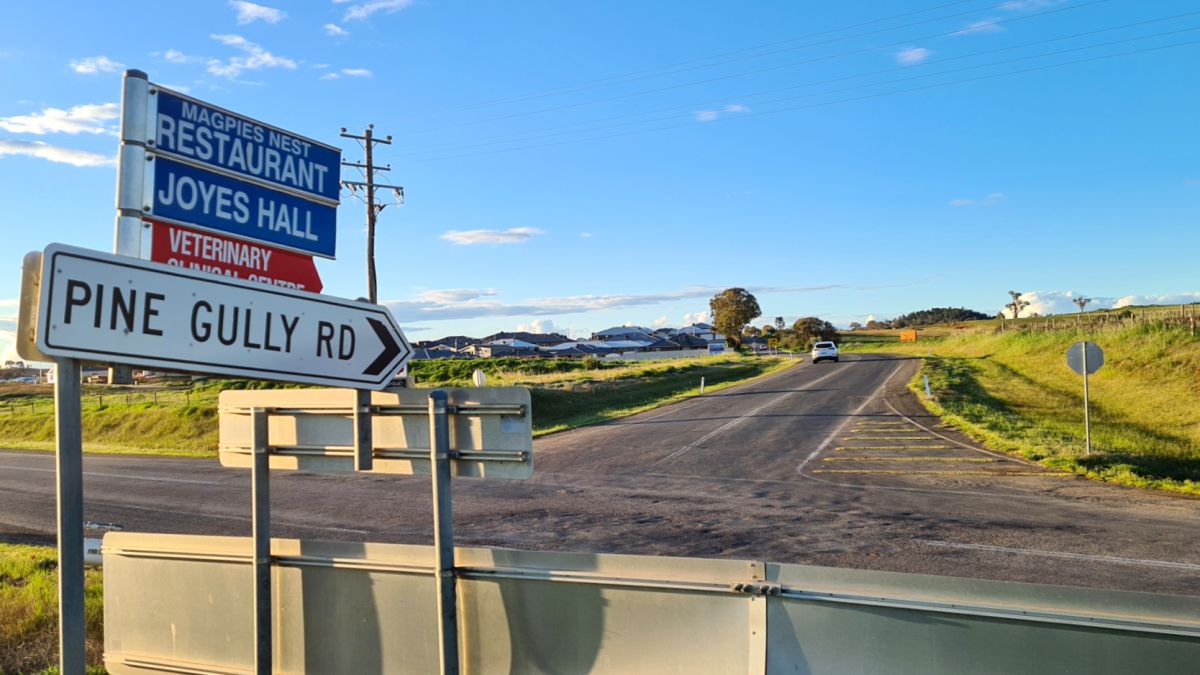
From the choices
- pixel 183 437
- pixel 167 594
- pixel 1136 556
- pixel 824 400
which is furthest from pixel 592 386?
pixel 167 594

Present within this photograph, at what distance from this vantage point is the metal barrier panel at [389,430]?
354cm

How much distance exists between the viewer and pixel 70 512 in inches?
117

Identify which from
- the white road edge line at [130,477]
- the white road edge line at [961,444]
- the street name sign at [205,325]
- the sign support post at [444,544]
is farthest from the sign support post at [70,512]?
the white road edge line at [961,444]

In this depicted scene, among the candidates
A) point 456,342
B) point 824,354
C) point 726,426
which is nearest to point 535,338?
point 456,342

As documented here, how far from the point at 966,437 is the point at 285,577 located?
740 inches

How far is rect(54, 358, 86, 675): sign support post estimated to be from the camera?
9.68 ft

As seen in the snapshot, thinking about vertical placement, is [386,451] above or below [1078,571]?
above

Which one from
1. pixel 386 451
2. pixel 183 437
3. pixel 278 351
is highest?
pixel 278 351

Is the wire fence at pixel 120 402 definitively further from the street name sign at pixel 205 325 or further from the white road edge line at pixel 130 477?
the street name sign at pixel 205 325

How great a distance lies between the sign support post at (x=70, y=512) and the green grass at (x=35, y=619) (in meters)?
2.58

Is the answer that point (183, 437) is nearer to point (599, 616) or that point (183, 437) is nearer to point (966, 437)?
point (966, 437)

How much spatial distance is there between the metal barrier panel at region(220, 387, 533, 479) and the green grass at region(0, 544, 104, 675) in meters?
2.38

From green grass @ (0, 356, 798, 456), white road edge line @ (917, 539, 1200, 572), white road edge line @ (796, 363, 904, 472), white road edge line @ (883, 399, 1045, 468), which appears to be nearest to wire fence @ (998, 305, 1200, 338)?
white road edge line @ (796, 363, 904, 472)

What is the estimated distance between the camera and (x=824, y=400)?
1142 inches
